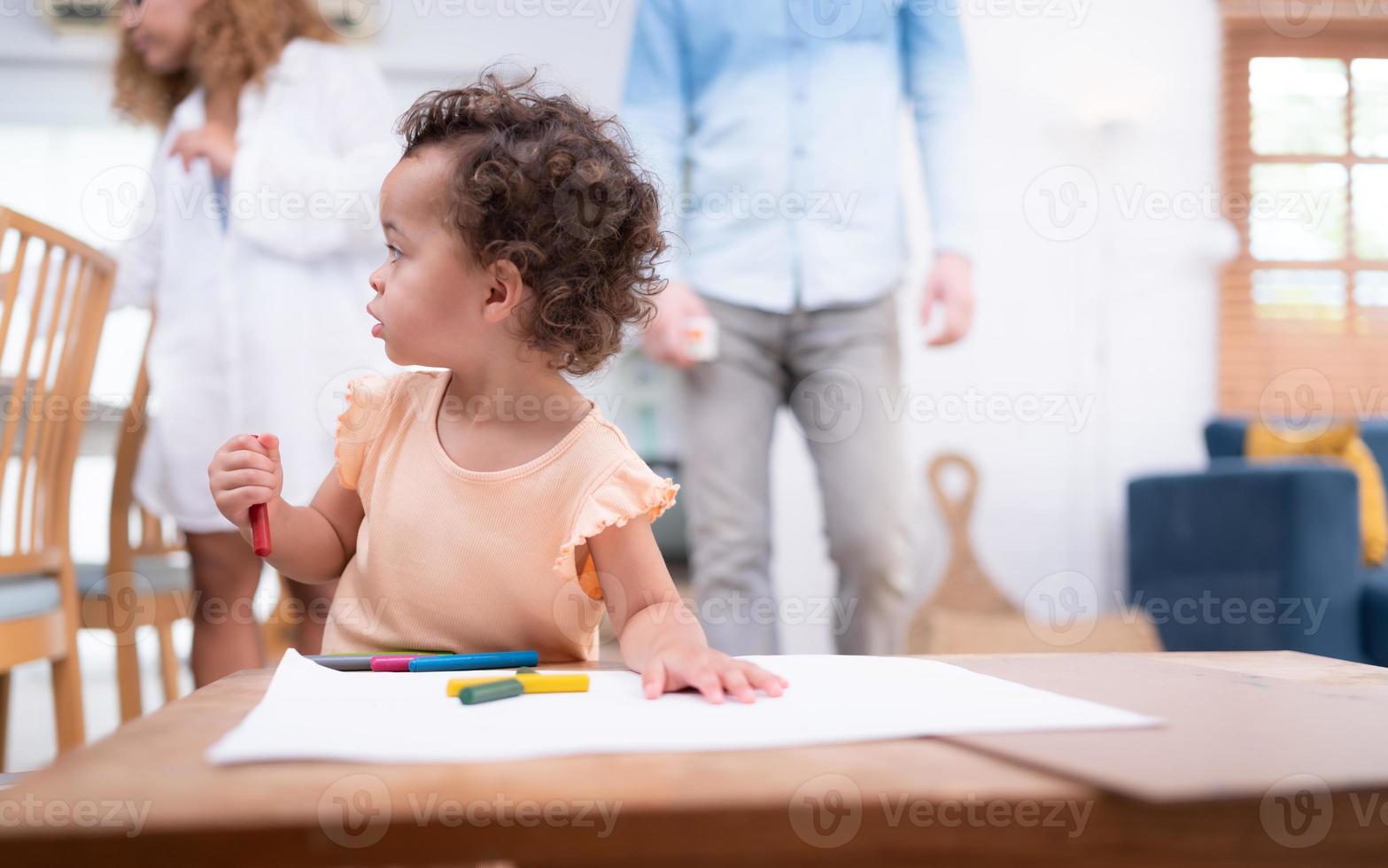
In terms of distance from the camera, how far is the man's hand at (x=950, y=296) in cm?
179

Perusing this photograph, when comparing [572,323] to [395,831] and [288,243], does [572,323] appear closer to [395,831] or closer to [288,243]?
[395,831]

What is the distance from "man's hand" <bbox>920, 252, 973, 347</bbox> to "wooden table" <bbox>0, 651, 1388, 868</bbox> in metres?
1.45

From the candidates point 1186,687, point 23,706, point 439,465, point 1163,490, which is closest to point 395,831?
point 1186,687

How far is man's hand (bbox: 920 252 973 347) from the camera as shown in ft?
5.89

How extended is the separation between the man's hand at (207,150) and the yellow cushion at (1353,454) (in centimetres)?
222

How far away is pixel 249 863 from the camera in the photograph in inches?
11.9

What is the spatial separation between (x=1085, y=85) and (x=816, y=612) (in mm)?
1831

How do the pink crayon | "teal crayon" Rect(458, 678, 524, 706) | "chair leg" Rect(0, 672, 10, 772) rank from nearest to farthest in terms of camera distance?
1. "teal crayon" Rect(458, 678, 524, 706)
2. the pink crayon
3. "chair leg" Rect(0, 672, 10, 772)
